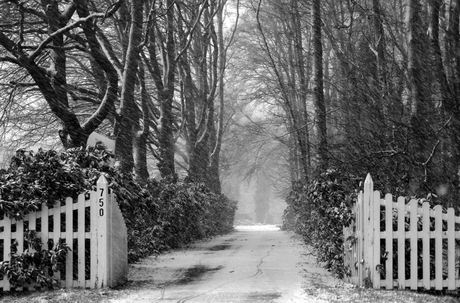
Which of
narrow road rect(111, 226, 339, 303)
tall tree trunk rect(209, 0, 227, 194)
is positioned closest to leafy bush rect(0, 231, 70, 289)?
narrow road rect(111, 226, 339, 303)

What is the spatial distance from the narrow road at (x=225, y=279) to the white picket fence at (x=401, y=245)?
94cm

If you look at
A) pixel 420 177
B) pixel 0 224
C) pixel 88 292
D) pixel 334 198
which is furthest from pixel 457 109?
pixel 0 224

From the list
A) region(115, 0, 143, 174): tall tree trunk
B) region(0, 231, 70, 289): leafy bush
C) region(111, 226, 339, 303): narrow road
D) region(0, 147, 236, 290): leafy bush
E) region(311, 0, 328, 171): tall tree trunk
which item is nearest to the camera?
region(111, 226, 339, 303): narrow road

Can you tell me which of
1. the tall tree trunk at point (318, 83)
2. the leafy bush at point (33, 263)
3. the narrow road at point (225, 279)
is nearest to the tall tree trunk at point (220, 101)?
the tall tree trunk at point (318, 83)

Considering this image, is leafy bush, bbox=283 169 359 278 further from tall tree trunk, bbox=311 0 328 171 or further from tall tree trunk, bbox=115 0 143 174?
tall tree trunk, bbox=115 0 143 174

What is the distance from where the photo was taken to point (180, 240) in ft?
53.7

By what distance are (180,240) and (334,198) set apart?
7763 millimetres

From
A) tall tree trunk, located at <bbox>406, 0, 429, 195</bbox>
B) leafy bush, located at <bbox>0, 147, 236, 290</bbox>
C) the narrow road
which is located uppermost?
tall tree trunk, located at <bbox>406, 0, 429, 195</bbox>

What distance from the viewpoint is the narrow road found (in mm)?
7254

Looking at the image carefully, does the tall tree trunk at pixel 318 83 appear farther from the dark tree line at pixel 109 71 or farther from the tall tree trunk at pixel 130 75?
the tall tree trunk at pixel 130 75

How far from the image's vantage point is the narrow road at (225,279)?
725 cm

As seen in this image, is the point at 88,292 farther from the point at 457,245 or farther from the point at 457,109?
the point at 457,109

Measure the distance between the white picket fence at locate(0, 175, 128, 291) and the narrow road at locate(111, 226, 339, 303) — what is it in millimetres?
502

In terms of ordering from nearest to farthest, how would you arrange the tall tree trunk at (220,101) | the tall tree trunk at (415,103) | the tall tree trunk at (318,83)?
the tall tree trunk at (415,103), the tall tree trunk at (318,83), the tall tree trunk at (220,101)
